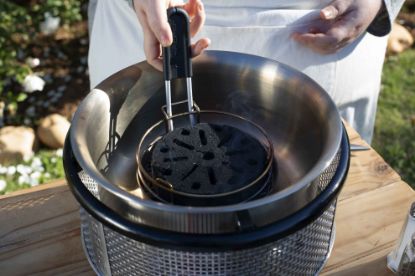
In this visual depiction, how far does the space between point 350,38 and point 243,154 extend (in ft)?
1.84

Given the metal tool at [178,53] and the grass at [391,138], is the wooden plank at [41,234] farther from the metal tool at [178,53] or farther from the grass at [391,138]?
the grass at [391,138]

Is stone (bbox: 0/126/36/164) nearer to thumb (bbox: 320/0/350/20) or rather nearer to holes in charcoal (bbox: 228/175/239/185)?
thumb (bbox: 320/0/350/20)

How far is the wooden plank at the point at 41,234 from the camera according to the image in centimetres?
99

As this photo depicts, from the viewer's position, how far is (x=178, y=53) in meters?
0.95

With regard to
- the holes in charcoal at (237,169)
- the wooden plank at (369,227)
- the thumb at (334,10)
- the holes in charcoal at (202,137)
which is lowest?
the wooden plank at (369,227)

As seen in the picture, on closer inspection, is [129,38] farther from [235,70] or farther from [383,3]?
[383,3]

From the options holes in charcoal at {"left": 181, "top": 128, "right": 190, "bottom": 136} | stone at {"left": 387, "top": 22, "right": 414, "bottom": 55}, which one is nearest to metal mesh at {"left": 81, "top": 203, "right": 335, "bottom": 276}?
holes in charcoal at {"left": 181, "top": 128, "right": 190, "bottom": 136}

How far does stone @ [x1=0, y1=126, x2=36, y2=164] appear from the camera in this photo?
7.32ft

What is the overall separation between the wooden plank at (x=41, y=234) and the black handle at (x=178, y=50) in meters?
0.36

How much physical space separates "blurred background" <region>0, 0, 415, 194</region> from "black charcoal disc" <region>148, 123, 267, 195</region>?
1209 millimetres

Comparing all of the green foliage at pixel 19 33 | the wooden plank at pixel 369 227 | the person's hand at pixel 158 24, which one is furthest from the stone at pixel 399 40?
the person's hand at pixel 158 24

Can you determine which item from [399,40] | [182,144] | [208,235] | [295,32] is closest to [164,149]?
[182,144]

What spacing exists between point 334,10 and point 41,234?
790mm

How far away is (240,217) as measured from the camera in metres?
0.73
